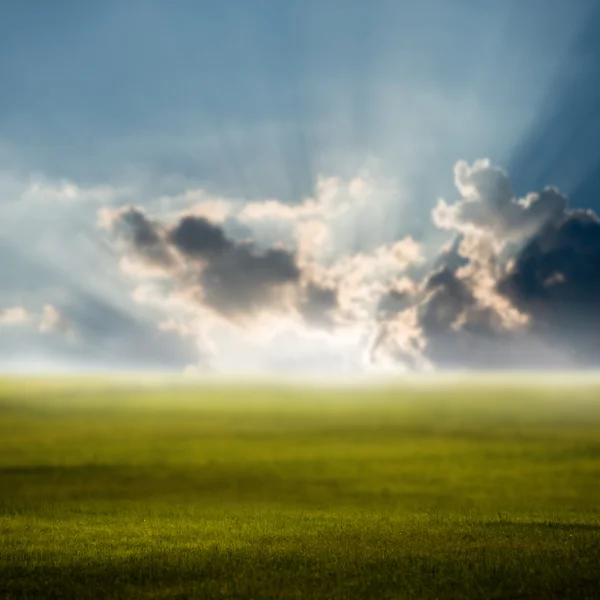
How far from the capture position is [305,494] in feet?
131

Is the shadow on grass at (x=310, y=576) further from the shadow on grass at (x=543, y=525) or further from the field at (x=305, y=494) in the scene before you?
the shadow on grass at (x=543, y=525)

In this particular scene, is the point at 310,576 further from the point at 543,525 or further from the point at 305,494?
the point at 305,494

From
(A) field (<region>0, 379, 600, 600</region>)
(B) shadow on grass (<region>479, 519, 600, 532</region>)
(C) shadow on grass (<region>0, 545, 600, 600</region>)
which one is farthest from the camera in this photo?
(B) shadow on grass (<region>479, 519, 600, 532</region>)

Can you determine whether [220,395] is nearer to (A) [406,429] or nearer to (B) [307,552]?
(A) [406,429]

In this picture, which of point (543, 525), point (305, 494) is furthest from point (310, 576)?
point (305, 494)

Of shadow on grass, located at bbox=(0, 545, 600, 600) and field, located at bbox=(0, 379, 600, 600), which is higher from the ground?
field, located at bbox=(0, 379, 600, 600)

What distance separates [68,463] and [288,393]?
46572mm

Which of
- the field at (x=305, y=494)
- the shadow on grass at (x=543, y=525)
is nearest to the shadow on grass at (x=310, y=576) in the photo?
the field at (x=305, y=494)

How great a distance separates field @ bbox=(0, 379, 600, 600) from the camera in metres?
20.1

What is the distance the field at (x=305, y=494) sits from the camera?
2006 cm

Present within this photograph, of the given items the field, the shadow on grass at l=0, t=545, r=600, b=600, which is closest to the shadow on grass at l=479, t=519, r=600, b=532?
the field

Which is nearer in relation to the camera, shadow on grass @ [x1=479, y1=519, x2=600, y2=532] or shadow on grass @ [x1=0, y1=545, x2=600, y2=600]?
shadow on grass @ [x1=0, y1=545, x2=600, y2=600]

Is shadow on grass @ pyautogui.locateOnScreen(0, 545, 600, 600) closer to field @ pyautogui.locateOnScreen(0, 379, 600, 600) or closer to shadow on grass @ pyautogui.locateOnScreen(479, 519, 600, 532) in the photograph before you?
field @ pyautogui.locateOnScreen(0, 379, 600, 600)

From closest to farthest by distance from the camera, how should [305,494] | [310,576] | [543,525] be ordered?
[310,576] < [543,525] < [305,494]
